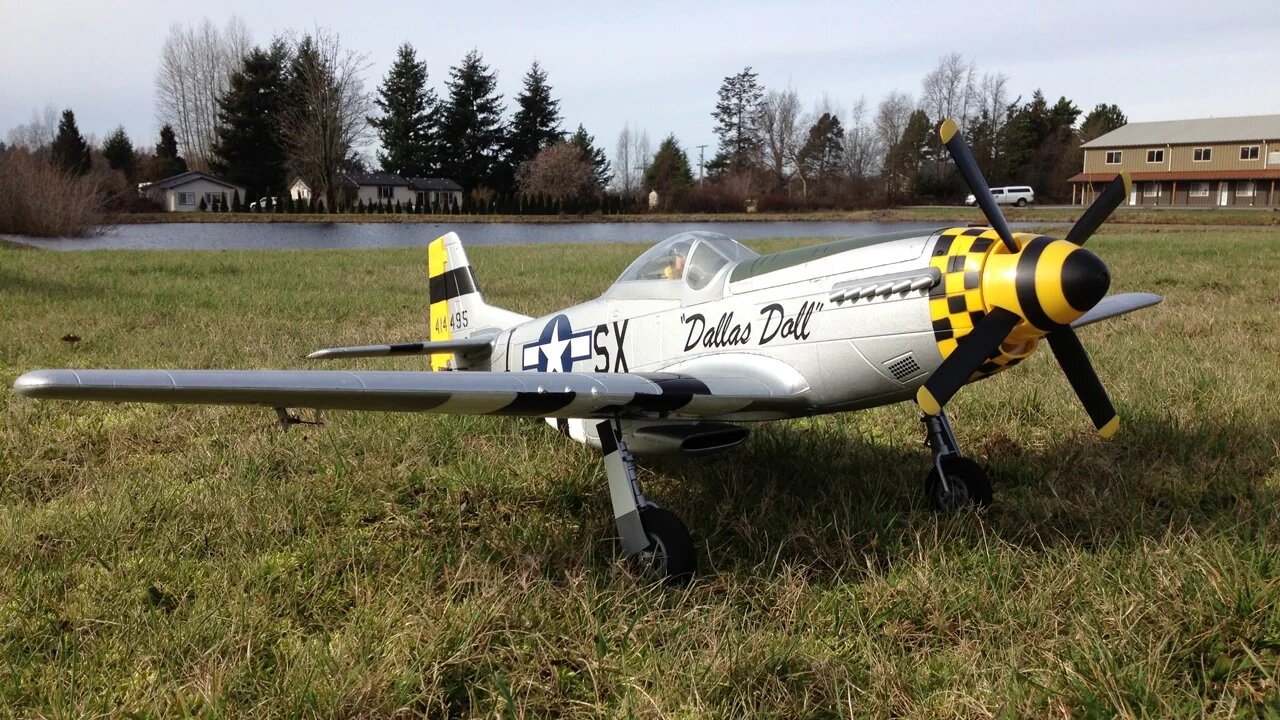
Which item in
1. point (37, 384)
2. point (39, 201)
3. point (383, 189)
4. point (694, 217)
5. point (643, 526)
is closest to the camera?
point (37, 384)

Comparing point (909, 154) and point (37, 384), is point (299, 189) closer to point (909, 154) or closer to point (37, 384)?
point (909, 154)

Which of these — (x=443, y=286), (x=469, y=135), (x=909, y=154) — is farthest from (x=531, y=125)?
(x=443, y=286)

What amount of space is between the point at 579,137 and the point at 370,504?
3011 inches

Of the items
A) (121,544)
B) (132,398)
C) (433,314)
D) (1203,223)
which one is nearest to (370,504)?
(121,544)

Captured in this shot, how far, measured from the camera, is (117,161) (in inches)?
2859

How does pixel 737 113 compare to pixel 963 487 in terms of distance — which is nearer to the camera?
pixel 963 487

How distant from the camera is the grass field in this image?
2.95 m

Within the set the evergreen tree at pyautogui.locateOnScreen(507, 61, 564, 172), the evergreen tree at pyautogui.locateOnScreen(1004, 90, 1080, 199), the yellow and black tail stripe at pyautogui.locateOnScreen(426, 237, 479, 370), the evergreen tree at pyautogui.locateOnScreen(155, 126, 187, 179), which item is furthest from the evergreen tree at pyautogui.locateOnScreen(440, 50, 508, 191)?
the yellow and black tail stripe at pyautogui.locateOnScreen(426, 237, 479, 370)

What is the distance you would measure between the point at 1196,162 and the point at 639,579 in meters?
75.3

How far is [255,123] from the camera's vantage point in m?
62.3

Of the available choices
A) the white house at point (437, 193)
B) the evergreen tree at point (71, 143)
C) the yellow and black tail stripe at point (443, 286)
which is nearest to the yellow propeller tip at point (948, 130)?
the yellow and black tail stripe at point (443, 286)

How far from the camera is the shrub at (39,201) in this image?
1136 inches

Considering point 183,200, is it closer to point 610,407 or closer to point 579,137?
point 579,137

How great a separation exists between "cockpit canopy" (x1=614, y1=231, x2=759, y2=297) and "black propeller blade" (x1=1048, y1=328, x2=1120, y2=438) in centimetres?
173
